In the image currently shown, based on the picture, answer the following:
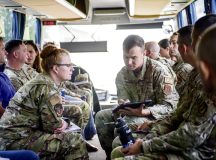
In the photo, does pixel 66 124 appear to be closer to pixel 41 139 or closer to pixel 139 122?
pixel 41 139

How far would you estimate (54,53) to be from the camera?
3701 mm

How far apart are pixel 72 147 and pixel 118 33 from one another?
17.2ft

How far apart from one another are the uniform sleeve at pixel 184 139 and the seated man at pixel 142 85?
44.0 inches

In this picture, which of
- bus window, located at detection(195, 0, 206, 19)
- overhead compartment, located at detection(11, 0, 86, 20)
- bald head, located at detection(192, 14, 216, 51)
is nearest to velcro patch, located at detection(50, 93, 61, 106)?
bald head, located at detection(192, 14, 216, 51)

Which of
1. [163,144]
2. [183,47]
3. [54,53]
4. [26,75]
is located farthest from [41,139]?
[26,75]

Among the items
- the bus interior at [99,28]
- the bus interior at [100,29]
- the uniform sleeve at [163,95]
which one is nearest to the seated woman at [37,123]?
the uniform sleeve at [163,95]

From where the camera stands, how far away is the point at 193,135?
2352mm

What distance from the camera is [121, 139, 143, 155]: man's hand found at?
2680 millimetres

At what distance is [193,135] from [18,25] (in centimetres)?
541

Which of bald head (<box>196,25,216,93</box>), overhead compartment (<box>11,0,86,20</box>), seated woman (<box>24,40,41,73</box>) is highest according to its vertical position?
overhead compartment (<box>11,0,86,20</box>)

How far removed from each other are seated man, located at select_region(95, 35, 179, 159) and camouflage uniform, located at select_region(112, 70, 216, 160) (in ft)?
3.59

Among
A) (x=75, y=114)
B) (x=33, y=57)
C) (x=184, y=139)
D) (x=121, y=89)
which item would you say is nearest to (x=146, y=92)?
(x=121, y=89)

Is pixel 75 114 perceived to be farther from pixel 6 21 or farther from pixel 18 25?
pixel 18 25

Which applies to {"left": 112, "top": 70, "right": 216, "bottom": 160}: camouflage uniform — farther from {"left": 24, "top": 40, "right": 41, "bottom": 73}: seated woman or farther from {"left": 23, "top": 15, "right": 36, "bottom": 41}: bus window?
{"left": 23, "top": 15, "right": 36, "bottom": 41}: bus window
